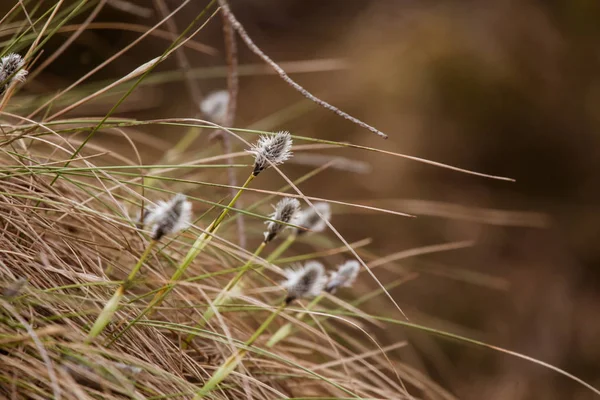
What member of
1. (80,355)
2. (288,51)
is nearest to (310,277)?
(80,355)

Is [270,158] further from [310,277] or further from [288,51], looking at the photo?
[288,51]

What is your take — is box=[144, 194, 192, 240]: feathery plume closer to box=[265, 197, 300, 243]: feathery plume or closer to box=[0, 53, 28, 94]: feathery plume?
box=[265, 197, 300, 243]: feathery plume

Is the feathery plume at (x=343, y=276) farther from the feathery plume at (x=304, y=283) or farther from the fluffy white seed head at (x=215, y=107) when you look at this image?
the fluffy white seed head at (x=215, y=107)

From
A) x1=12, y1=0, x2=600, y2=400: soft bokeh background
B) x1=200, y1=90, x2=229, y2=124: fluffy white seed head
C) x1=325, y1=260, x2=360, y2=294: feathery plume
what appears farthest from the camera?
x1=12, y1=0, x2=600, y2=400: soft bokeh background

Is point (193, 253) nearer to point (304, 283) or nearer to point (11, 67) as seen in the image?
point (304, 283)

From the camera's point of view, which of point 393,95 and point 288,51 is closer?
point 393,95

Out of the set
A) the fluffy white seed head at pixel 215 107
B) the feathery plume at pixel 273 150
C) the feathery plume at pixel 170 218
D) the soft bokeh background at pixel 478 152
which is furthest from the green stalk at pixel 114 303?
the soft bokeh background at pixel 478 152

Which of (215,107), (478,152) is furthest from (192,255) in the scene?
(478,152)

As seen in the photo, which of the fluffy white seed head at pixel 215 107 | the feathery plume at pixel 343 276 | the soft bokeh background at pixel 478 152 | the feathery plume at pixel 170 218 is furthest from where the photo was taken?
the soft bokeh background at pixel 478 152

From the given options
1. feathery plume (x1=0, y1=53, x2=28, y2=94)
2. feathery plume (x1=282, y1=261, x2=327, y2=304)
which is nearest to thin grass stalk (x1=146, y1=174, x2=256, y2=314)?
feathery plume (x1=282, y1=261, x2=327, y2=304)
